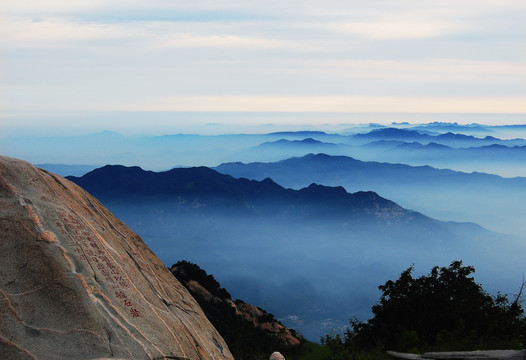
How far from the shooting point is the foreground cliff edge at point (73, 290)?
346 inches

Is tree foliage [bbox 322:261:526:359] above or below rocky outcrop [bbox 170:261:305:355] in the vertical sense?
above

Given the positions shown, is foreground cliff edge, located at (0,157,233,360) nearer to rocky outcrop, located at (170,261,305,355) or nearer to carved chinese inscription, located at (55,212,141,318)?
carved chinese inscription, located at (55,212,141,318)

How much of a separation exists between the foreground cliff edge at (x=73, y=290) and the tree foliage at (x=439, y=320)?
6.76 m

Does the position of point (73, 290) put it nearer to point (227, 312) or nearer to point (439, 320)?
point (439, 320)

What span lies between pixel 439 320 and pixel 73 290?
14.2m

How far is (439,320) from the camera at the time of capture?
1866cm

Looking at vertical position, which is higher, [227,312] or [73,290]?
[73,290]

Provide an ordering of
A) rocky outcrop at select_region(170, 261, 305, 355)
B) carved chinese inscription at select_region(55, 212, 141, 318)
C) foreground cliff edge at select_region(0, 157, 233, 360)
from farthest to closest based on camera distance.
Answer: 1. rocky outcrop at select_region(170, 261, 305, 355)
2. carved chinese inscription at select_region(55, 212, 141, 318)
3. foreground cliff edge at select_region(0, 157, 233, 360)

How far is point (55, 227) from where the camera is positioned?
10617mm

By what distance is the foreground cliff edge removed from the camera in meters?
8.78

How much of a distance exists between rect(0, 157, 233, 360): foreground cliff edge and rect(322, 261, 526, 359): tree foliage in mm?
6761

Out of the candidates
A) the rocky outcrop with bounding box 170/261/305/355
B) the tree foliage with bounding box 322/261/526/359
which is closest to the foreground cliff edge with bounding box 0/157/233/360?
the tree foliage with bounding box 322/261/526/359


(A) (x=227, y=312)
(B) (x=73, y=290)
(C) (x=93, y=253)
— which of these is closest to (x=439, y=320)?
(C) (x=93, y=253)

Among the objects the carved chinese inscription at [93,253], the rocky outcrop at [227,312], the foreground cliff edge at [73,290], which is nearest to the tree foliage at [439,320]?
the foreground cliff edge at [73,290]
